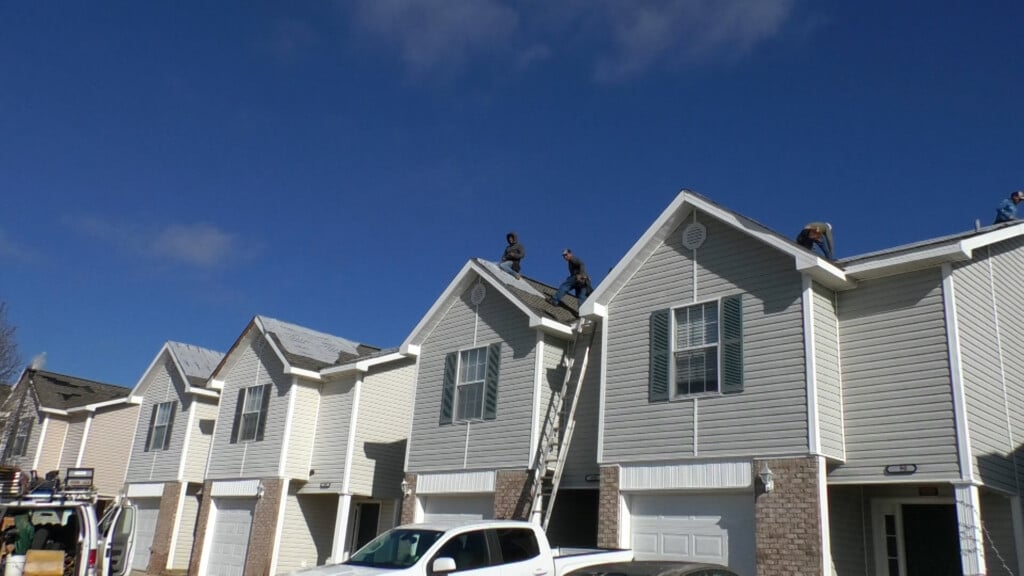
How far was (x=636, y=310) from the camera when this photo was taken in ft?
55.2

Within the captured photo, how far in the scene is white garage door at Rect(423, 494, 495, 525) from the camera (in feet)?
61.5

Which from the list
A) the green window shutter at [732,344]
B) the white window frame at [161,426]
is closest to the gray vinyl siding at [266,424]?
the white window frame at [161,426]

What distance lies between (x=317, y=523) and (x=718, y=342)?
1417cm

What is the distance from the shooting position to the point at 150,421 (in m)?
30.8

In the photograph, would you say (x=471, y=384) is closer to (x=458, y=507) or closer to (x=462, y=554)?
(x=458, y=507)

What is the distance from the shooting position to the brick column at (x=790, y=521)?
13.0m

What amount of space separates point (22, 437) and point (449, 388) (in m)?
28.5

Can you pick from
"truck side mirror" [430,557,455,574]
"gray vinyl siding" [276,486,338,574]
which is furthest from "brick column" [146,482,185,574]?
"truck side mirror" [430,557,455,574]

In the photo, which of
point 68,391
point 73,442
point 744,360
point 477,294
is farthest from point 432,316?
point 68,391

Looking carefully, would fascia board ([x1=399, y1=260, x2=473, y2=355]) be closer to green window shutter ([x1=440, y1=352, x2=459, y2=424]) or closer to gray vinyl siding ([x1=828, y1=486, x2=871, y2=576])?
green window shutter ([x1=440, y1=352, x2=459, y2=424])

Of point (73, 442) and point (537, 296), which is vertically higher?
point (537, 296)

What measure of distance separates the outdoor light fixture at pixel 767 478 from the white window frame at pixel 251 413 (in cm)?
1598

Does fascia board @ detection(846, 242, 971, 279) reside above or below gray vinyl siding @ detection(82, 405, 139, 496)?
above

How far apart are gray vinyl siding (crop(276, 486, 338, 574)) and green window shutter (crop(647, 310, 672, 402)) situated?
12.4 metres
